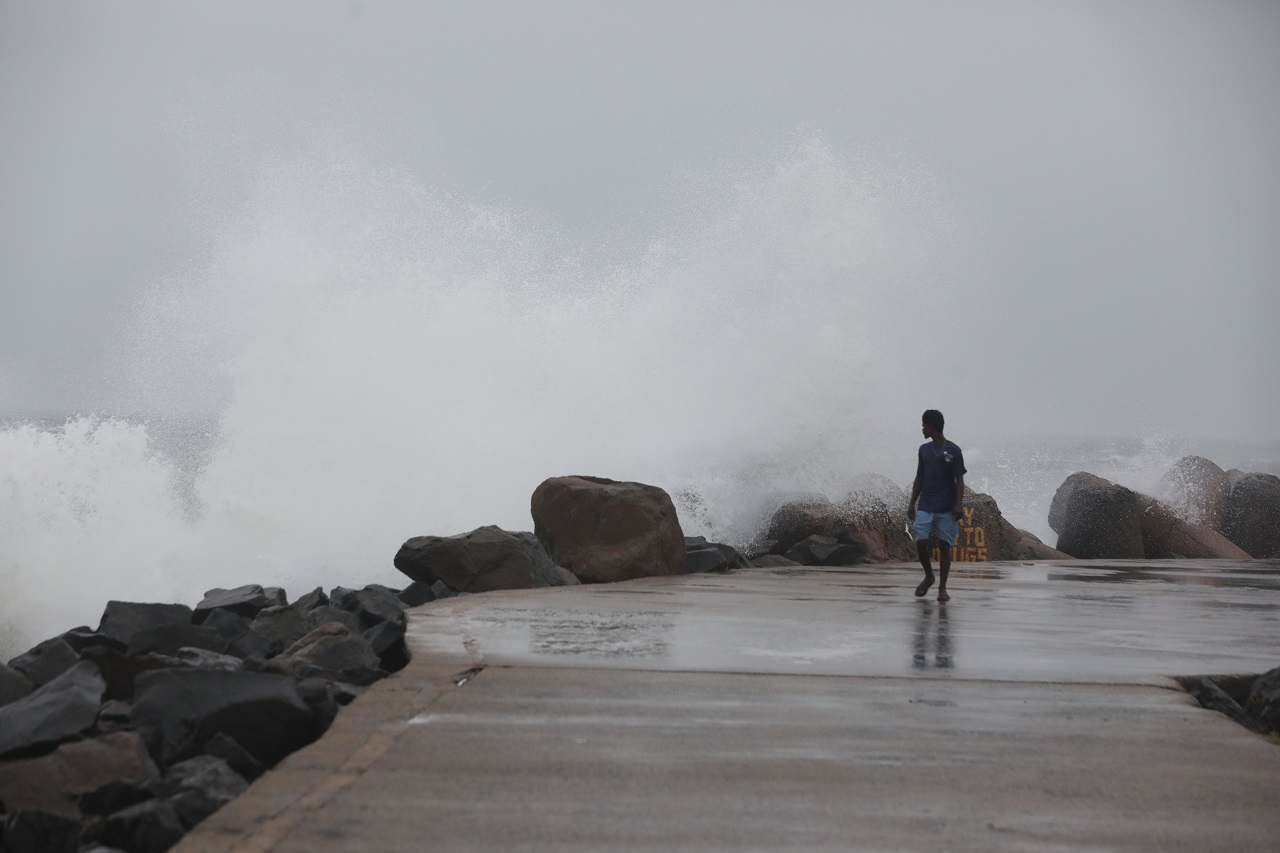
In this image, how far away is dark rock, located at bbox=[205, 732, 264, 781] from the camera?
3.60 m

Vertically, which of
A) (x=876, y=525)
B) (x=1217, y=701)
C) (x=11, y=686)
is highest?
(x=876, y=525)

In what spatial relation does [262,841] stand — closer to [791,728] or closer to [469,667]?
[791,728]

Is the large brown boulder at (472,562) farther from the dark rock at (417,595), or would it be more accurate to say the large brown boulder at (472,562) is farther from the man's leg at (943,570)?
the man's leg at (943,570)

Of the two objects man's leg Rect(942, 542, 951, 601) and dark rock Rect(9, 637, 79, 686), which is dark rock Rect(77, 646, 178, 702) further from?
man's leg Rect(942, 542, 951, 601)

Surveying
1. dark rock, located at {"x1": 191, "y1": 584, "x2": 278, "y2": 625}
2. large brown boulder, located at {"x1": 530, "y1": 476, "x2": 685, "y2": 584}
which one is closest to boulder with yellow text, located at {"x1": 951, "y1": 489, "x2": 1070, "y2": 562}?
large brown boulder, located at {"x1": 530, "y1": 476, "x2": 685, "y2": 584}

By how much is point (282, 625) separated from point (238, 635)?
0.99ft

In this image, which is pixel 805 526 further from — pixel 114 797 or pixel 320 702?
pixel 114 797

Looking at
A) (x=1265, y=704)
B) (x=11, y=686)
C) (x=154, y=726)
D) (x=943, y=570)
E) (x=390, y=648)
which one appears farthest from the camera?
(x=943, y=570)

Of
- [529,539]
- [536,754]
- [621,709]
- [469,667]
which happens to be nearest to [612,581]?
[529,539]

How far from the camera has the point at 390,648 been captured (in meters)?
5.78

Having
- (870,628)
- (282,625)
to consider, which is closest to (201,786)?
(282,625)

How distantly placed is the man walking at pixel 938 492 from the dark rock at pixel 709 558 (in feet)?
10.1

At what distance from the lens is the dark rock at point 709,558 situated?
11969 millimetres

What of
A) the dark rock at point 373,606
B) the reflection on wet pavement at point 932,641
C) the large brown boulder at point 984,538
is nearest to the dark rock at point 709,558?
the reflection on wet pavement at point 932,641
